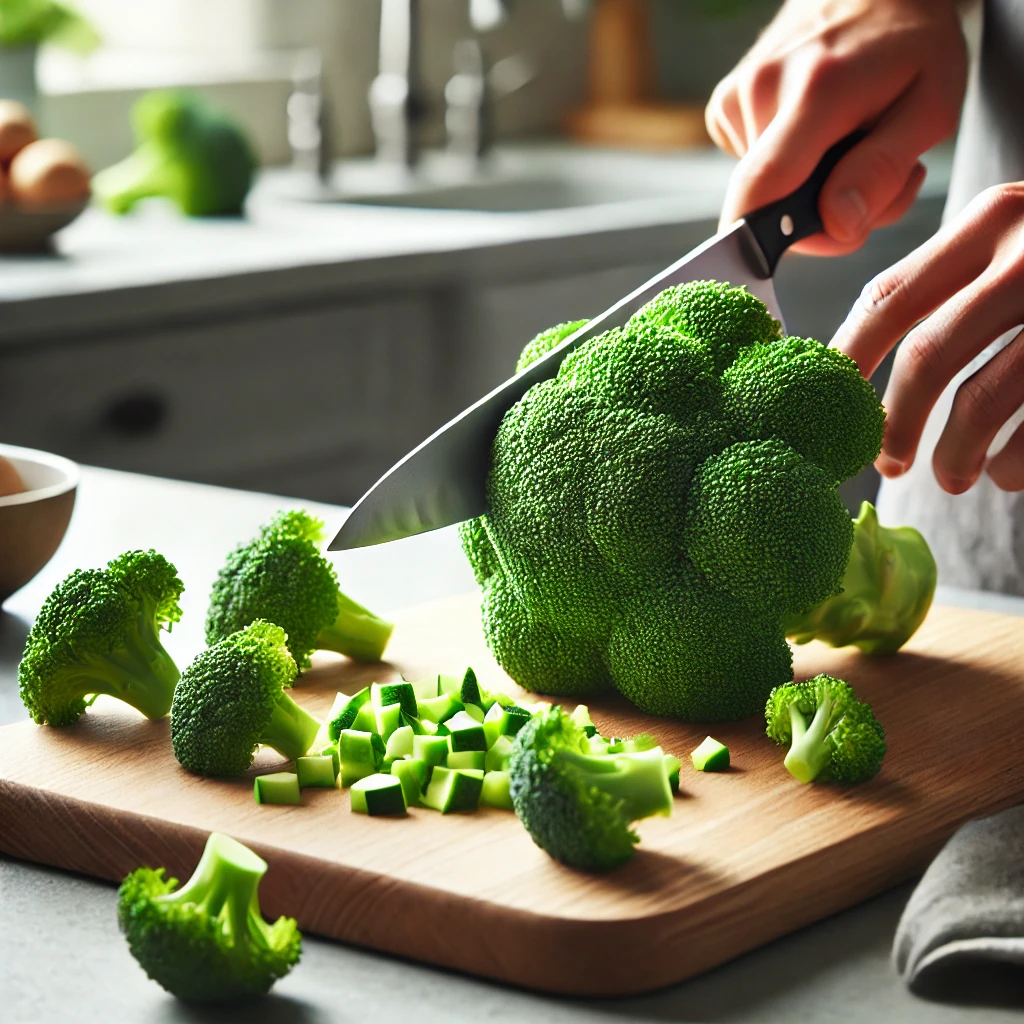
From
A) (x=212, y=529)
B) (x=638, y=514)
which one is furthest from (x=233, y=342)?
(x=638, y=514)

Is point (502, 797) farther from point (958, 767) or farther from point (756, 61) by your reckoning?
point (756, 61)

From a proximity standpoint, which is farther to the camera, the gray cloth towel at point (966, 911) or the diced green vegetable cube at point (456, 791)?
the diced green vegetable cube at point (456, 791)

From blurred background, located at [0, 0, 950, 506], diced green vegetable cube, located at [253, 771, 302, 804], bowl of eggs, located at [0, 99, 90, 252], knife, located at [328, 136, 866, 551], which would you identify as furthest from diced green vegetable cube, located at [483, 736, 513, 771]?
bowl of eggs, located at [0, 99, 90, 252]

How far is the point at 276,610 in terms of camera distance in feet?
3.77

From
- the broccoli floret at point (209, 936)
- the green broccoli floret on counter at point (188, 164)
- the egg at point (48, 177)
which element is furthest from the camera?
the green broccoli floret on counter at point (188, 164)

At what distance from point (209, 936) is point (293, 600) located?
45 centimetres

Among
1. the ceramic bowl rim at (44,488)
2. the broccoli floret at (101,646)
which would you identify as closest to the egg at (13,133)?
the ceramic bowl rim at (44,488)

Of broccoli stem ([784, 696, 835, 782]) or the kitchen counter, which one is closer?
the kitchen counter

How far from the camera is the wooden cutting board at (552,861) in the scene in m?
0.77

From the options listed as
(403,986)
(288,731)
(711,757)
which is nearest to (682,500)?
(711,757)

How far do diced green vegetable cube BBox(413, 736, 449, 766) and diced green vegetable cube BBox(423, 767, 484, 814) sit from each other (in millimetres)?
18

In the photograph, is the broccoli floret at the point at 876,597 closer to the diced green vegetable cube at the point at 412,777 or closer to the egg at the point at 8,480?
the diced green vegetable cube at the point at 412,777

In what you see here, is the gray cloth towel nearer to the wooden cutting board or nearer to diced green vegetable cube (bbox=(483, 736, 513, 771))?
the wooden cutting board

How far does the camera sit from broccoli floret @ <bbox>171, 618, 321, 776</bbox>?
951 mm
